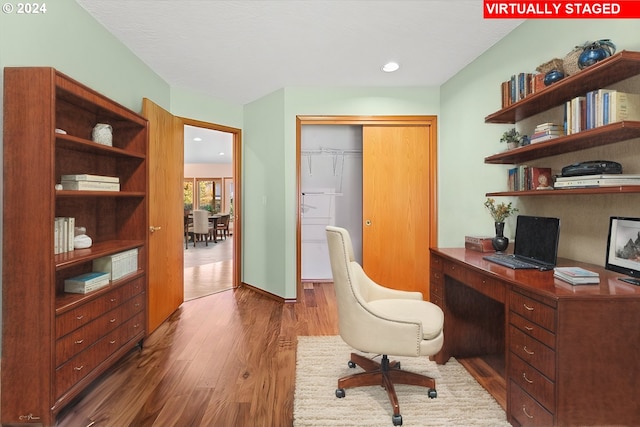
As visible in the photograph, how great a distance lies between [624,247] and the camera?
160cm

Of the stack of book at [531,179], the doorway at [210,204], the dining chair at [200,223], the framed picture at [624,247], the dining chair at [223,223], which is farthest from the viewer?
the dining chair at [223,223]

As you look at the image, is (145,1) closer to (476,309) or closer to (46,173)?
(46,173)

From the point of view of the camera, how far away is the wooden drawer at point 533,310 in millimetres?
1353

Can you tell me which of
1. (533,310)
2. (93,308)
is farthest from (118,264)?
(533,310)

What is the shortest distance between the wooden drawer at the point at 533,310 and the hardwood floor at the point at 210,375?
0.75 m

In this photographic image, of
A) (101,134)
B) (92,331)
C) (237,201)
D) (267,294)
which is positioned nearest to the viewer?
(92,331)

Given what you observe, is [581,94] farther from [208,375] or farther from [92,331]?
[92,331]

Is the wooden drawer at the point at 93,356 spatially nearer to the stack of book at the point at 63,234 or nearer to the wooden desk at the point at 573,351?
the stack of book at the point at 63,234

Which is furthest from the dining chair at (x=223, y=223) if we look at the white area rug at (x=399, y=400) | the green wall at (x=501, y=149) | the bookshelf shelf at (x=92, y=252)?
the white area rug at (x=399, y=400)

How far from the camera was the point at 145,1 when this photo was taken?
216 cm

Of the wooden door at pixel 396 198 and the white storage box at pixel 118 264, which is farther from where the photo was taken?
the wooden door at pixel 396 198

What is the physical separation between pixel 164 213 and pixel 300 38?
79.6 inches

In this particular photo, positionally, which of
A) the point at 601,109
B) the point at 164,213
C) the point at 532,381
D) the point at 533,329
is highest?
the point at 601,109

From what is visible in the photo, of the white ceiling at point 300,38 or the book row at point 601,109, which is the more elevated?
the white ceiling at point 300,38
